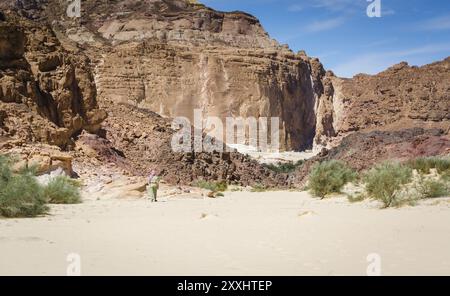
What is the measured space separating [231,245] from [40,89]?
20.8 m

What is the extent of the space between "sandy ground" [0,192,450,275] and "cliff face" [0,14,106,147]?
513 inches

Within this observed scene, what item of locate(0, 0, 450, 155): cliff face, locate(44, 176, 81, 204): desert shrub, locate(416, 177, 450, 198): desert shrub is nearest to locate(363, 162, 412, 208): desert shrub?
locate(416, 177, 450, 198): desert shrub

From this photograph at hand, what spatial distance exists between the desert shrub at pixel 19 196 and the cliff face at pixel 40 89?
1000cm

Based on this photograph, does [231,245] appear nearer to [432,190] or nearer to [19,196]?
[19,196]

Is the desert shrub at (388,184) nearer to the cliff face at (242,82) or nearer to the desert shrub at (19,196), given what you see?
the desert shrub at (19,196)

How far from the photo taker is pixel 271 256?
6.12 metres

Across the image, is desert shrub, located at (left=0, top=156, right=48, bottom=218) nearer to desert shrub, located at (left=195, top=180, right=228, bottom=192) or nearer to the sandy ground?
the sandy ground

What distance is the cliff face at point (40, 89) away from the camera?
22578 mm

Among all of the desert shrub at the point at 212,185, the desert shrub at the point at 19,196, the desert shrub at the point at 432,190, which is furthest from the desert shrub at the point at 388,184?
the desert shrub at the point at 212,185

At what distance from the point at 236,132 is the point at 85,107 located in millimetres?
54070

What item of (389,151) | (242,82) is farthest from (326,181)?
(242,82)

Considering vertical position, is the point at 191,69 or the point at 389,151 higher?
the point at 191,69

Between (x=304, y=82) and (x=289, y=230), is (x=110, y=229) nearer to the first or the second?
(x=289, y=230)

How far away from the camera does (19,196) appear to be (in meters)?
10.7
